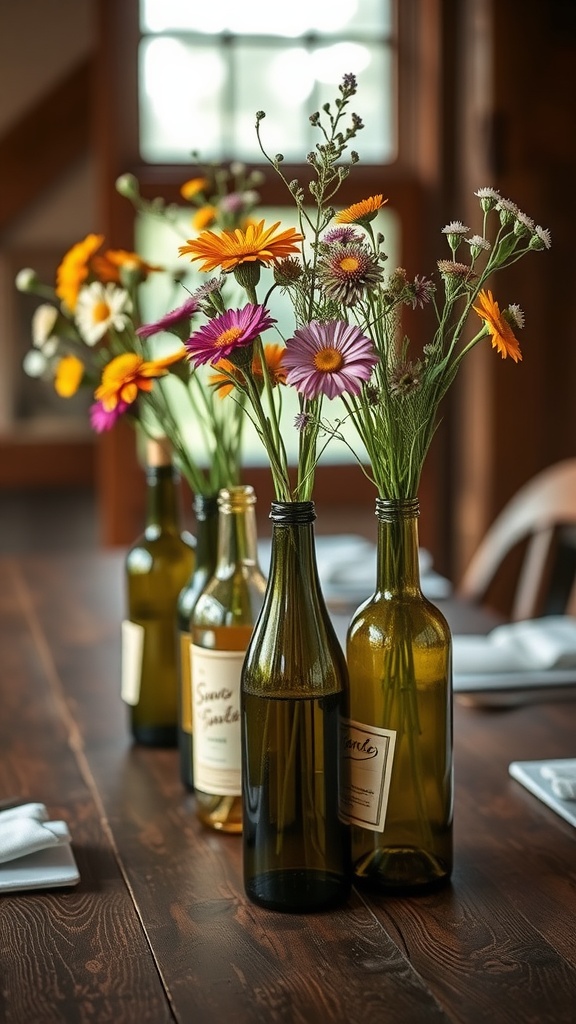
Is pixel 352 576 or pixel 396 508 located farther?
pixel 352 576

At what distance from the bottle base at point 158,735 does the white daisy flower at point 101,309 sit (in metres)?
0.40

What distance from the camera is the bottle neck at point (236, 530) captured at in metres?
1.02

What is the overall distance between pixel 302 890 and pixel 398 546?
0.25 meters

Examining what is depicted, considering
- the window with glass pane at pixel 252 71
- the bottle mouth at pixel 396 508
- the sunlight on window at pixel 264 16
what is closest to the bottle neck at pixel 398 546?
the bottle mouth at pixel 396 508

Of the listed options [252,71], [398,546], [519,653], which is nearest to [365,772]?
[398,546]

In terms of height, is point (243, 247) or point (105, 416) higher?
point (243, 247)

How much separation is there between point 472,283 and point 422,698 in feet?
0.96

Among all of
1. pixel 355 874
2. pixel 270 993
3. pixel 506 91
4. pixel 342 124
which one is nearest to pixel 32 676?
pixel 355 874

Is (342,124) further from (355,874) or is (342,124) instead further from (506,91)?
(355,874)

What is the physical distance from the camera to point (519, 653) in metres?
1.51

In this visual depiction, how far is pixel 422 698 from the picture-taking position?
902mm

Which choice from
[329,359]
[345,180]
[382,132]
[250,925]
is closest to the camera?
[329,359]

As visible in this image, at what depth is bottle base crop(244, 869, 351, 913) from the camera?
0.89m

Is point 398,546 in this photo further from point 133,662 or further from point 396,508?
point 133,662
